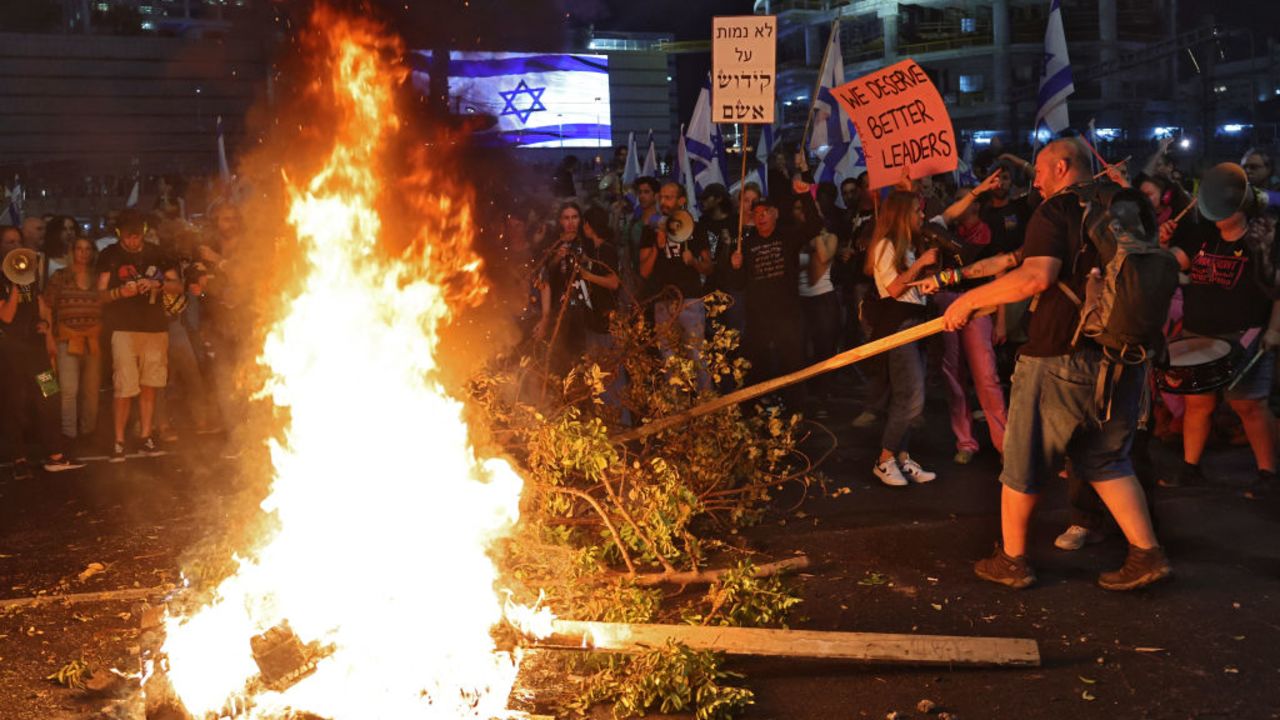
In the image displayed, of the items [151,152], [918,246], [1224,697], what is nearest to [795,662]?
[1224,697]

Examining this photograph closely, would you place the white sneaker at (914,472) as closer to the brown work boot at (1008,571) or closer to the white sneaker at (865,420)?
the white sneaker at (865,420)

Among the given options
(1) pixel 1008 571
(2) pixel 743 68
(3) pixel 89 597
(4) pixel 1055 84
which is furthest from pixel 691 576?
(4) pixel 1055 84

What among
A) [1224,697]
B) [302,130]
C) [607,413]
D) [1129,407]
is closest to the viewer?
[1224,697]

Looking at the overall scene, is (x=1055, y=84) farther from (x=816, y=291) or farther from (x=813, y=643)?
(x=813, y=643)

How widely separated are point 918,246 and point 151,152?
3271cm

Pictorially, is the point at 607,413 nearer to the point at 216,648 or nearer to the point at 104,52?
the point at 216,648

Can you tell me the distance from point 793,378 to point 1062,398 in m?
1.37

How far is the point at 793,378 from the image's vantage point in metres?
5.98

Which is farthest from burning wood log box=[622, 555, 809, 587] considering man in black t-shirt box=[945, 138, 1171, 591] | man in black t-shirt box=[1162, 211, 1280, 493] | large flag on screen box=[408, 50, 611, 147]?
man in black t-shirt box=[1162, 211, 1280, 493]

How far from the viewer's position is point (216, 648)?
436 centimetres

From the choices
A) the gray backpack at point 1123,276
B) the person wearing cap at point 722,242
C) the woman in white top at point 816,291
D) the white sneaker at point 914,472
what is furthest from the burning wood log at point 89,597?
the woman in white top at point 816,291

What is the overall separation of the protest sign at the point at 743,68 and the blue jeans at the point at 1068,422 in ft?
16.5

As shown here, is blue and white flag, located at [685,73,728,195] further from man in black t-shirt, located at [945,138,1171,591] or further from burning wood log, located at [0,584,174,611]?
burning wood log, located at [0,584,174,611]

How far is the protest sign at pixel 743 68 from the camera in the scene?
32.1ft
